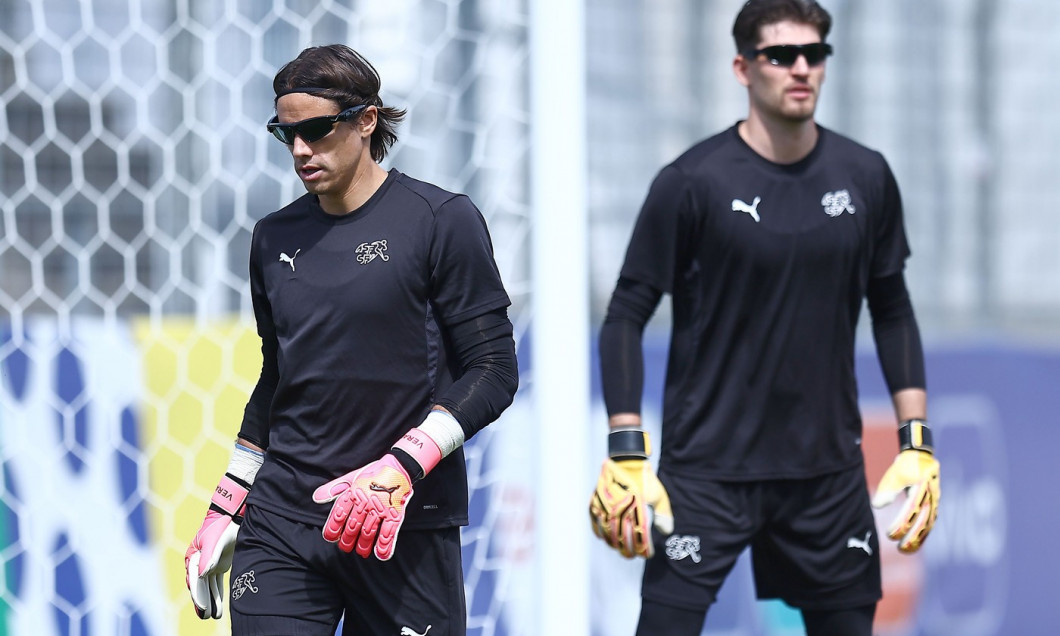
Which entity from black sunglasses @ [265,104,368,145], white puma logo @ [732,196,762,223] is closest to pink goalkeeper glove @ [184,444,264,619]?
black sunglasses @ [265,104,368,145]

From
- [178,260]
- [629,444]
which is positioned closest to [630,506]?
[629,444]

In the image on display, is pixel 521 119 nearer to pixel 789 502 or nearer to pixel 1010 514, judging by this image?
pixel 789 502

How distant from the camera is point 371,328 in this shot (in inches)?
95.8

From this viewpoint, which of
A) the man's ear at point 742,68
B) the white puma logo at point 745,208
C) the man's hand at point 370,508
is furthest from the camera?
the man's ear at point 742,68

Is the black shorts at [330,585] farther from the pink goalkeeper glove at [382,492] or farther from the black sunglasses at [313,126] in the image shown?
the black sunglasses at [313,126]

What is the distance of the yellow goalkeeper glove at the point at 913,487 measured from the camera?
2.97 m

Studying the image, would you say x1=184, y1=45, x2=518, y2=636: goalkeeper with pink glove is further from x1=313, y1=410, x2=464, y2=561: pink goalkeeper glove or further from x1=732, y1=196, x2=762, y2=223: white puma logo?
x1=732, y1=196, x2=762, y2=223: white puma logo

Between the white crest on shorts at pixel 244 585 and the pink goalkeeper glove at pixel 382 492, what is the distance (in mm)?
204

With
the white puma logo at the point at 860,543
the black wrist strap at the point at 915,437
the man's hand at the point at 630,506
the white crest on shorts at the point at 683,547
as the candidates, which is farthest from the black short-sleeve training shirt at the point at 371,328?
the black wrist strap at the point at 915,437

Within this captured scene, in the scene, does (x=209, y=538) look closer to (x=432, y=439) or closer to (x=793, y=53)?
(x=432, y=439)

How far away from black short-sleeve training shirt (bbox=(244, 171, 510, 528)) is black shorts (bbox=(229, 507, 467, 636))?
0.05m

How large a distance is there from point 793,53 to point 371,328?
3.91 feet

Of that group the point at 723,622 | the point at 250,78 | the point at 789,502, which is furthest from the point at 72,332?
the point at 723,622

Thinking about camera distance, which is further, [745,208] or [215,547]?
[745,208]
